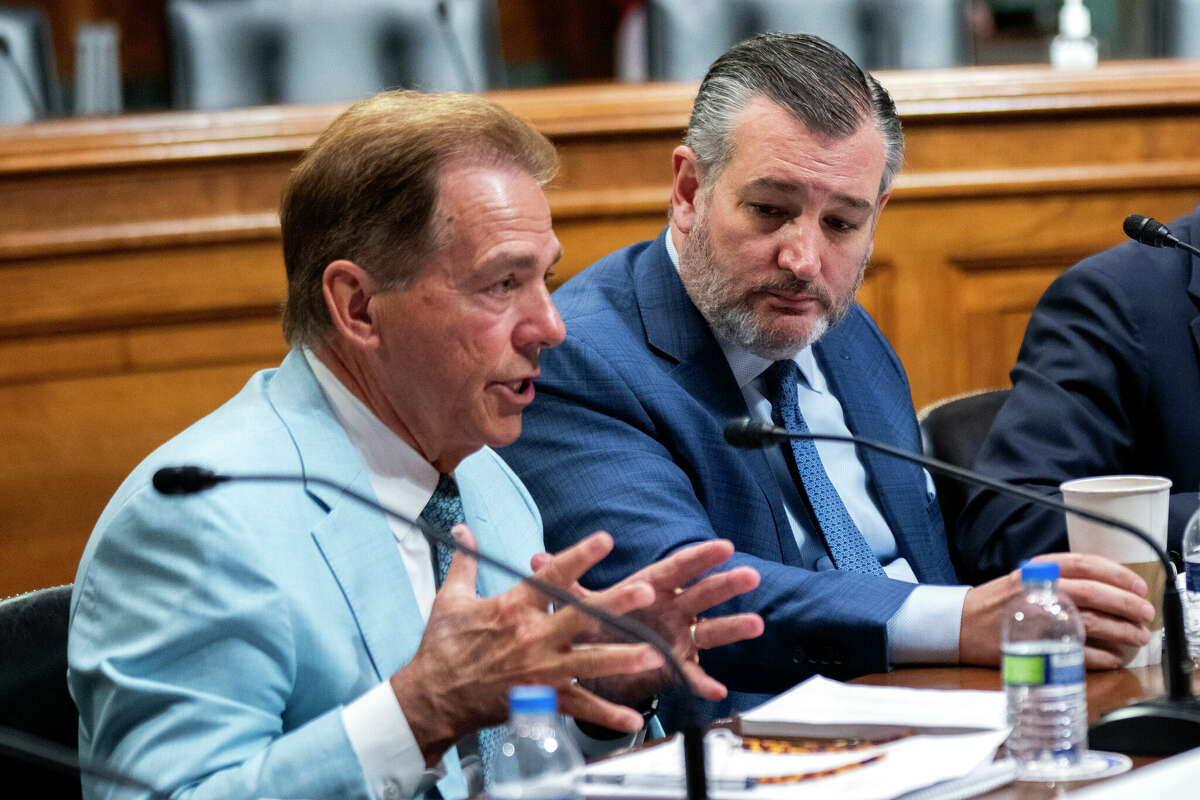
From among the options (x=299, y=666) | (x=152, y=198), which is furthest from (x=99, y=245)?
(x=299, y=666)

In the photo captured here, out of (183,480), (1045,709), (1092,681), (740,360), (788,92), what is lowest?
(1092,681)

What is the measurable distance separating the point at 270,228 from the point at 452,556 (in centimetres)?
170

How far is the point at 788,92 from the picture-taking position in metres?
2.11

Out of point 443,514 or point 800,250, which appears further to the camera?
point 800,250

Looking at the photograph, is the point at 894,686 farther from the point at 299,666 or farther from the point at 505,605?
the point at 299,666

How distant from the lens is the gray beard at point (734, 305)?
82.6 inches

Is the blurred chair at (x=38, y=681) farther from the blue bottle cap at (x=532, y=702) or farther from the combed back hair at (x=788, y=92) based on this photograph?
the combed back hair at (x=788, y=92)

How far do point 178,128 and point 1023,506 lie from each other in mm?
1955

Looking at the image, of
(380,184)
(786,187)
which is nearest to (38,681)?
(380,184)

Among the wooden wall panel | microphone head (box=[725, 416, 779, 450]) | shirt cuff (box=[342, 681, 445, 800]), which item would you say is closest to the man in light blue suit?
shirt cuff (box=[342, 681, 445, 800])

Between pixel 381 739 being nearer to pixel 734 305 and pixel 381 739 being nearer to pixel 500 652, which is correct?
pixel 500 652

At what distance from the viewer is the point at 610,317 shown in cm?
213

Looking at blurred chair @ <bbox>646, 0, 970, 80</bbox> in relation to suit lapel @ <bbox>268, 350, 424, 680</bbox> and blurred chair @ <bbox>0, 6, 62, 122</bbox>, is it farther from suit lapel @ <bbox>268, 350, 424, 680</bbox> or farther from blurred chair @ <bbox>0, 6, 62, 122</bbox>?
suit lapel @ <bbox>268, 350, 424, 680</bbox>

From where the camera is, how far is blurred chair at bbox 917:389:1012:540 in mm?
2357
